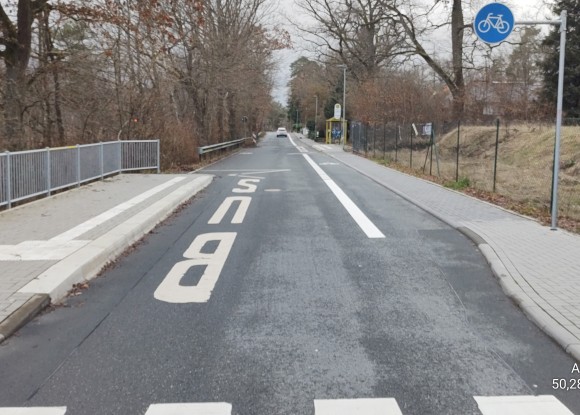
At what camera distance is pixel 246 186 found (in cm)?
1745

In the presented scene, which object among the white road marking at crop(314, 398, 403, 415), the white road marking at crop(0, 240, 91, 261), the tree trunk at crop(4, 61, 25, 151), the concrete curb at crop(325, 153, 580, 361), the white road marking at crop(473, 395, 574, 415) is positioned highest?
the tree trunk at crop(4, 61, 25, 151)

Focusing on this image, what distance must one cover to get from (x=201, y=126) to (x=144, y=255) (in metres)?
25.3

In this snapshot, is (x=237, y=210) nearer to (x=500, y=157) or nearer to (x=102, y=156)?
(x=102, y=156)

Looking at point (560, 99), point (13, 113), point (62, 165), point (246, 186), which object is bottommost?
point (246, 186)

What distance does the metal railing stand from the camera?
10997 mm

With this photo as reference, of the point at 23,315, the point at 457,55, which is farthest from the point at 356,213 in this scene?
the point at 457,55

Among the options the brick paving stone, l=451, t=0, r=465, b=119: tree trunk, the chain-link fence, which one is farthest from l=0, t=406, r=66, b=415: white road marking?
l=451, t=0, r=465, b=119: tree trunk

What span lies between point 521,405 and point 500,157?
25473 mm

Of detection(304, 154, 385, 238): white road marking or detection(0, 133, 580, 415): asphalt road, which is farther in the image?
detection(304, 154, 385, 238): white road marking

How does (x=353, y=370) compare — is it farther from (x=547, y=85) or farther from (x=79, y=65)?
(x=547, y=85)

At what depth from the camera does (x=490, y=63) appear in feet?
144

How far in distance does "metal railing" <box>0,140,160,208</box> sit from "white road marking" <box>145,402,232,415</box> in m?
8.57

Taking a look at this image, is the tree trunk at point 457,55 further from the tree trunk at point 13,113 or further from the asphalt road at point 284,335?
the asphalt road at point 284,335

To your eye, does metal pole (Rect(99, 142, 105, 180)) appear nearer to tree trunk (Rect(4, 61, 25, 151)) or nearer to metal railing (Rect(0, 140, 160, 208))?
metal railing (Rect(0, 140, 160, 208))
